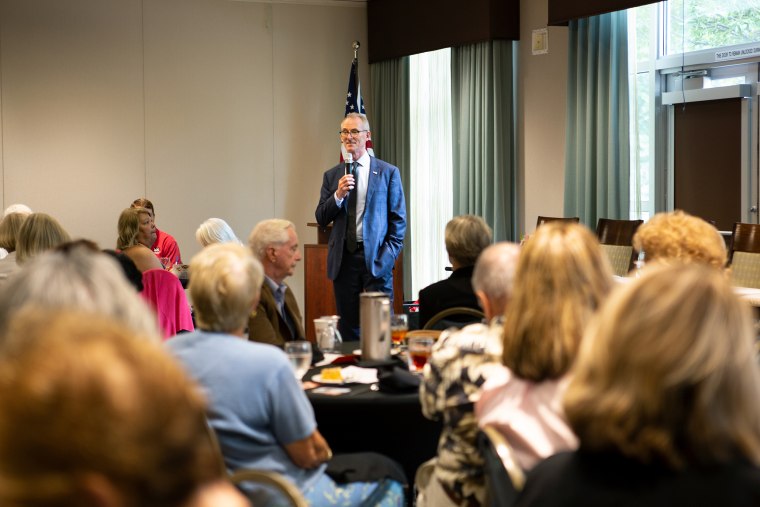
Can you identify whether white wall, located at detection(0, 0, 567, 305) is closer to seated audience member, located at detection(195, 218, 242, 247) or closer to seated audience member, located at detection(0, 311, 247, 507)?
seated audience member, located at detection(195, 218, 242, 247)

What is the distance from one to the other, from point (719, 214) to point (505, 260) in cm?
478

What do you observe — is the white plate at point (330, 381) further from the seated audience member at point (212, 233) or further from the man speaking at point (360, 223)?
the seated audience member at point (212, 233)

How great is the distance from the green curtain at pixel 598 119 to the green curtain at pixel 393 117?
2.44 metres

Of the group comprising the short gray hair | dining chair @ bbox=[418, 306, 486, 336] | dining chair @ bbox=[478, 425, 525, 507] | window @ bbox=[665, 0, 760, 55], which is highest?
window @ bbox=[665, 0, 760, 55]

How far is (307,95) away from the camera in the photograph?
10.3 meters

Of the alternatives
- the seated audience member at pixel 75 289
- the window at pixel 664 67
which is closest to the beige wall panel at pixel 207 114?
the window at pixel 664 67

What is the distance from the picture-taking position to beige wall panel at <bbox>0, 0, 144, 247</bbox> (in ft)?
30.0

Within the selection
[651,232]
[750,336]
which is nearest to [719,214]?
[651,232]

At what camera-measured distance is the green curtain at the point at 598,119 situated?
285 inches

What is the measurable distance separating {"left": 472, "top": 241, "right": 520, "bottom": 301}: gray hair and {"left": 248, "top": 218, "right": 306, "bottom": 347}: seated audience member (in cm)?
124

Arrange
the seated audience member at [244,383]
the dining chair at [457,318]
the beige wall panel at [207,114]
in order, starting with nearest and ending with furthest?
1. the seated audience member at [244,383]
2. the dining chair at [457,318]
3. the beige wall panel at [207,114]

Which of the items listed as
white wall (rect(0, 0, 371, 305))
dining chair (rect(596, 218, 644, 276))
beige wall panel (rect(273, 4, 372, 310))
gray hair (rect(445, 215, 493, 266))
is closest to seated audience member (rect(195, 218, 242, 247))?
→ gray hair (rect(445, 215, 493, 266))

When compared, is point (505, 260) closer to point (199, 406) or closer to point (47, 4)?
point (199, 406)

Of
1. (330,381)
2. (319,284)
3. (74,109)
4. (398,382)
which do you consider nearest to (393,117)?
(319,284)
